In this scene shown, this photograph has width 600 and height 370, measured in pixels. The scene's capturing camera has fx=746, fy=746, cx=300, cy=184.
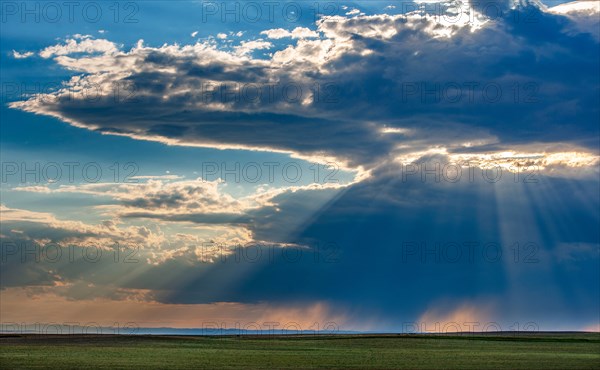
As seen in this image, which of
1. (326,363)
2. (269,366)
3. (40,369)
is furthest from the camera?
(326,363)

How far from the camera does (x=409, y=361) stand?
231 feet

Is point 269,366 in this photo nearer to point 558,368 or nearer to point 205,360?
point 205,360

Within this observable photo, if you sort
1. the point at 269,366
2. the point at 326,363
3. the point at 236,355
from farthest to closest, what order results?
the point at 236,355 < the point at 326,363 < the point at 269,366

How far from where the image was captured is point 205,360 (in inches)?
2808

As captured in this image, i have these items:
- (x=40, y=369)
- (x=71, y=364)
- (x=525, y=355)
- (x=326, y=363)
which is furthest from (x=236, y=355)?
(x=525, y=355)

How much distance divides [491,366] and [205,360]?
26.5m

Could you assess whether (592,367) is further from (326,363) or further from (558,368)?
(326,363)

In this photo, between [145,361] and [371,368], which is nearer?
[371,368]

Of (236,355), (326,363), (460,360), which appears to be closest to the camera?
(326,363)

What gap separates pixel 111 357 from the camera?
75188 mm

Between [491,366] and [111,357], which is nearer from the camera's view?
[491,366]

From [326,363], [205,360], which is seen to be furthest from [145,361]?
[326,363]

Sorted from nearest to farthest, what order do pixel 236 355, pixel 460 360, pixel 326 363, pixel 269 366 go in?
pixel 269 366 → pixel 326 363 → pixel 460 360 → pixel 236 355

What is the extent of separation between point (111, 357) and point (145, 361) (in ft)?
23.6
